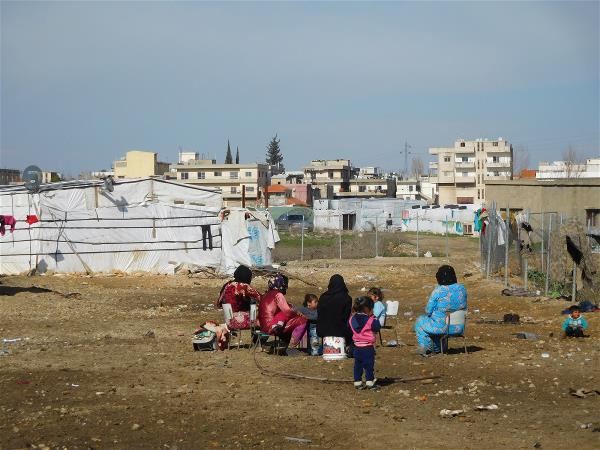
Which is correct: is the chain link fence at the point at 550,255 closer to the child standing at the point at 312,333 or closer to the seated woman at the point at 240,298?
the child standing at the point at 312,333

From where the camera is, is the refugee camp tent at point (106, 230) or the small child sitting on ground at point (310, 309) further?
the refugee camp tent at point (106, 230)

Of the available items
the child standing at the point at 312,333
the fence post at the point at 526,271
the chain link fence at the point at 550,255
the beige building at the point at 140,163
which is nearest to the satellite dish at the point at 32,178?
the chain link fence at the point at 550,255

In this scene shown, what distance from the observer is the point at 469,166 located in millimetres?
141000

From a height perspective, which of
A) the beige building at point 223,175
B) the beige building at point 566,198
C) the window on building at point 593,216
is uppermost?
the beige building at point 223,175

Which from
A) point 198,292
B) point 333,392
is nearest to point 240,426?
point 333,392

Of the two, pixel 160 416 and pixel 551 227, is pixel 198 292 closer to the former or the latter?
pixel 551 227

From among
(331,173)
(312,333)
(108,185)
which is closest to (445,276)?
(312,333)

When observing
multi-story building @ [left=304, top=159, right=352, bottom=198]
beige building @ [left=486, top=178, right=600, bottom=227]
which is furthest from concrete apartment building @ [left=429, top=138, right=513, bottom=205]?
beige building @ [left=486, top=178, right=600, bottom=227]

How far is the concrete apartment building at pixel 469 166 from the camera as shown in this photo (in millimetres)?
139375

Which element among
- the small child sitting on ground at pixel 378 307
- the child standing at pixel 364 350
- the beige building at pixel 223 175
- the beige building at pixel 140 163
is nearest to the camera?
the child standing at pixel 364 350

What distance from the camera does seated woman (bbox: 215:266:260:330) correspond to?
15203mm

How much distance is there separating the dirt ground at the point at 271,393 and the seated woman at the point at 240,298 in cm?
61

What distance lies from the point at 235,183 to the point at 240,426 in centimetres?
11011

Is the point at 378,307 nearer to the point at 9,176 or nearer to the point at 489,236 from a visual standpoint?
the point at 489,236
